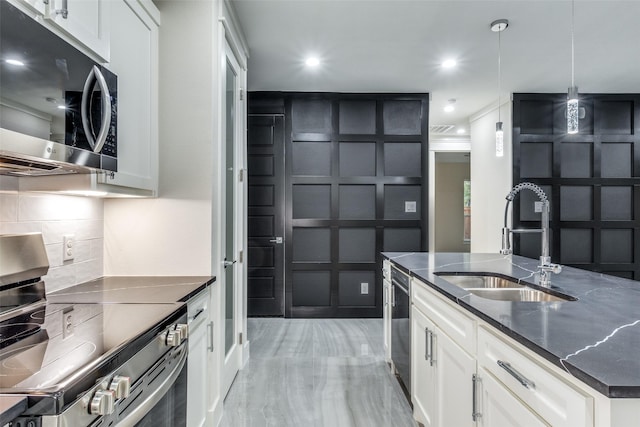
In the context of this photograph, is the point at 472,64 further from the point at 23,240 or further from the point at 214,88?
the point at 23,240

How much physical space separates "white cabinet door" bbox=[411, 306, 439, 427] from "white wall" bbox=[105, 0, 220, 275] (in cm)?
123

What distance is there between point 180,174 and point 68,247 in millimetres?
651

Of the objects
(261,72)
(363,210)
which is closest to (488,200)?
(363,210)

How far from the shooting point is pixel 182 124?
200cm

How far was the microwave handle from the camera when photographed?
119cm

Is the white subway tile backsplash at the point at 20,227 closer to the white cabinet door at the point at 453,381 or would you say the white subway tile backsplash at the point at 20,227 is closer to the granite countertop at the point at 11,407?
the granite countertop at the point at 11,407

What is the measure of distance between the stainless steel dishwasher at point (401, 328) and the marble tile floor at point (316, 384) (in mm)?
179

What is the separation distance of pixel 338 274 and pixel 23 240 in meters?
3.23

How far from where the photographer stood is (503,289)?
1.89 metres

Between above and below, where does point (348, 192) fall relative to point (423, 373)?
above

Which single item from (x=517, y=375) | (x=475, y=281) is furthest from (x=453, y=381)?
(x=475, y=281)

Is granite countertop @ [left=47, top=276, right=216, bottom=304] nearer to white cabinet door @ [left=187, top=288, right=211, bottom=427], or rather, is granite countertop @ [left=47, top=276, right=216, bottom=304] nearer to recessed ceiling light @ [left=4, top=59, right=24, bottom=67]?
white cabinet door @ [left=187, top=288, right=211, bottom=427]

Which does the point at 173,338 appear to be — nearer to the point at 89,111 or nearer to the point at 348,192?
the point at 89,111

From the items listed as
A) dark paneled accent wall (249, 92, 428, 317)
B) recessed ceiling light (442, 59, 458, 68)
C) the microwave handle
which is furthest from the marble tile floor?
recessed ceiling light (442, 59, 458, 68)
